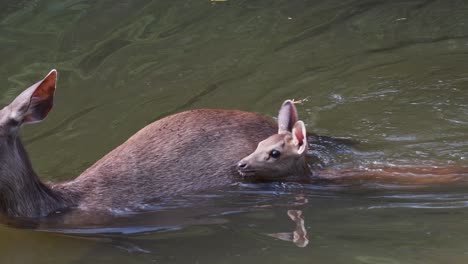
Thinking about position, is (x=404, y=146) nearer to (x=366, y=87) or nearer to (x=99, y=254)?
(x=366, y=87)

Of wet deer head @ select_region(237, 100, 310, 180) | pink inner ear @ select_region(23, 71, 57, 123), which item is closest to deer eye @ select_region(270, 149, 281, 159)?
wet deer head @ select_region(237, 100, 310, 180)

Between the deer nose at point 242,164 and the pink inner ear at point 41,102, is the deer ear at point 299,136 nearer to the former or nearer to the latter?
the deer nose at point 242,164

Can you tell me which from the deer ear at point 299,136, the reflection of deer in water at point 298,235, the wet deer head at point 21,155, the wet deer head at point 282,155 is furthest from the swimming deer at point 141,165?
the reflection of deer in water at point 298,235

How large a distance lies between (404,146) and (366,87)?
56.8 inches

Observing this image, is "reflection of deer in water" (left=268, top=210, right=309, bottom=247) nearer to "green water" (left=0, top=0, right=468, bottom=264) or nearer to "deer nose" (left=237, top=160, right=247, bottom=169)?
"green water" (left=0, top=0, right=468, bottom=264)

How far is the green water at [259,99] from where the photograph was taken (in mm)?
6000

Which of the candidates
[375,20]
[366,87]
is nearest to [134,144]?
[366,87]

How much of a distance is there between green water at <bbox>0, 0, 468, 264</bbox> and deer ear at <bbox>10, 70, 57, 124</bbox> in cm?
86

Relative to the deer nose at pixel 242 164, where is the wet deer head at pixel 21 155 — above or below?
above

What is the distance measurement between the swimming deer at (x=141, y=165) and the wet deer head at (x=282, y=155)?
16 centimetres

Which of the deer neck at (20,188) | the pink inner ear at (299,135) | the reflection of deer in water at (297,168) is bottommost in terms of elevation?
the reflection of deer in water at (297,168)

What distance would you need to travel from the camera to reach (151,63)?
1052 centimetres

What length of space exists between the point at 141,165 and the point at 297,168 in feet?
4.71

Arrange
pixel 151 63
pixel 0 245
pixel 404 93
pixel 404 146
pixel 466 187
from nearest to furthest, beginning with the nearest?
pixel 0 245
pixel 466 187
pixel 404 146
pixel 404 93
pixel 151 63
